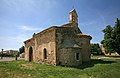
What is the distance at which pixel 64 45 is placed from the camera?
23.5 m

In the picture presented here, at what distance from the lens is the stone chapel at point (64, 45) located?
23072mm

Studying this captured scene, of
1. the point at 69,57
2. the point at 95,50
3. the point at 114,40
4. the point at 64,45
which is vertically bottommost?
the point at 69,57

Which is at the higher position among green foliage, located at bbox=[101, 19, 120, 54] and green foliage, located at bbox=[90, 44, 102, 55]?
green foliage, located at bbox=[101, 19, 120, 54]

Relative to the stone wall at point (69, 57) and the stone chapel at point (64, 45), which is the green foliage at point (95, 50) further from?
the stone wall at point (69, 57)

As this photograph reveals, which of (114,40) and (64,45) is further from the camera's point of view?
(114,40)

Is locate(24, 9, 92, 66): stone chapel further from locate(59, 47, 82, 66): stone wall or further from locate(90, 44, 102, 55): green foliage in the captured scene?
locate(90, 44, 102, 55): green foliage

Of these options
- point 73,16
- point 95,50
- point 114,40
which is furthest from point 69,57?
point 95,50

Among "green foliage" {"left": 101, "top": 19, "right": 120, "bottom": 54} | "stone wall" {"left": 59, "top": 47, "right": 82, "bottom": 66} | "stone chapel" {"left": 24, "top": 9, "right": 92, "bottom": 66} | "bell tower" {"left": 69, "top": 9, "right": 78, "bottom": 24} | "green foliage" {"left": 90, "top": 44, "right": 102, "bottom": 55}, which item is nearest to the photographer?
"stone wall" {"left": 59, "top": 47, "right": 82, "bottom": 66}

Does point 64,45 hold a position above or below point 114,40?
below

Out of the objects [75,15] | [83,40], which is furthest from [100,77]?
[75,15]

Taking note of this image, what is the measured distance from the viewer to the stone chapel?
75.7ft

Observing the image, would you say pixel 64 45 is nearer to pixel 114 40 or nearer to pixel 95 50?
pixel 114 40

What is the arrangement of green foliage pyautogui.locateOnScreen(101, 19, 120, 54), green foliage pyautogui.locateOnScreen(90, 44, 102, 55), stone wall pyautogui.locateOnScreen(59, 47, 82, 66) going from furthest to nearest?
green foliage pyautogui.locateOnScreen(90, 44, 102, 55) → green foliage pyautogui.locateOnScreen(101, 19, 120, 54) → stone wall pyautogui.locateOnScreen(59, 47, 82, 66)

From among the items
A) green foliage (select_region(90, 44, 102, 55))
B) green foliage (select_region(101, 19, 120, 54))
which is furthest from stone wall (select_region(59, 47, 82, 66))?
green foliage (select_region(90, 44, 102, 55))
